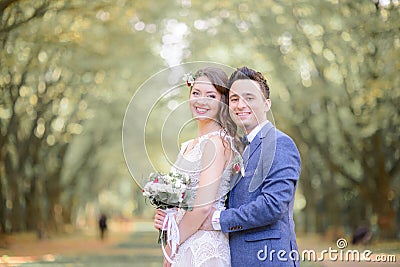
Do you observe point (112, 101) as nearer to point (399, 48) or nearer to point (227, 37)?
point (227, 37)

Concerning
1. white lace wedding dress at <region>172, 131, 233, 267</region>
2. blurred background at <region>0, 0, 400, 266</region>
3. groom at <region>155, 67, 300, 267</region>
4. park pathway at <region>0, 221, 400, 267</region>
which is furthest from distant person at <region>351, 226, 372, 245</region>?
groom at <region>155, 67, 300, 267</region>

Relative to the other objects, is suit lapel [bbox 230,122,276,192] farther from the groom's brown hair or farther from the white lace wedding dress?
the groom's brown hair

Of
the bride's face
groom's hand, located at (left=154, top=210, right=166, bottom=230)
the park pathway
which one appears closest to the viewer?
the bride's face

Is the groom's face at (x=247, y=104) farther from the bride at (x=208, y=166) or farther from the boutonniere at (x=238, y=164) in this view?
the boutonniere at (x=238, y=164)

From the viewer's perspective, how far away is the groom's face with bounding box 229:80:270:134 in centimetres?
441

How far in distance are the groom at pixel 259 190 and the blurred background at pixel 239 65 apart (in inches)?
469

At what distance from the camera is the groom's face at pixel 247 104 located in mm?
4406

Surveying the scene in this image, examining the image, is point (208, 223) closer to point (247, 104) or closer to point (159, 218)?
point (159, 218)

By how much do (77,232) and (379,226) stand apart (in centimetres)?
1991

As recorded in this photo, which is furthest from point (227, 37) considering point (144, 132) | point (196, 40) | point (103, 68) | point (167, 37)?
point (144, 132)

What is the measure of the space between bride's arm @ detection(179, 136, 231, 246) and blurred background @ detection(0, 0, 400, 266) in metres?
11.9

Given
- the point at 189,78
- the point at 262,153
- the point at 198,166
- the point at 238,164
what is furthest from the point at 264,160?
the point at 189,78

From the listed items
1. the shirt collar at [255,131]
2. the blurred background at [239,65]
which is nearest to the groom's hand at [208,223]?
the shirt collar at [255,131]

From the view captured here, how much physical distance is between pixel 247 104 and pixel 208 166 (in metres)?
0.43
